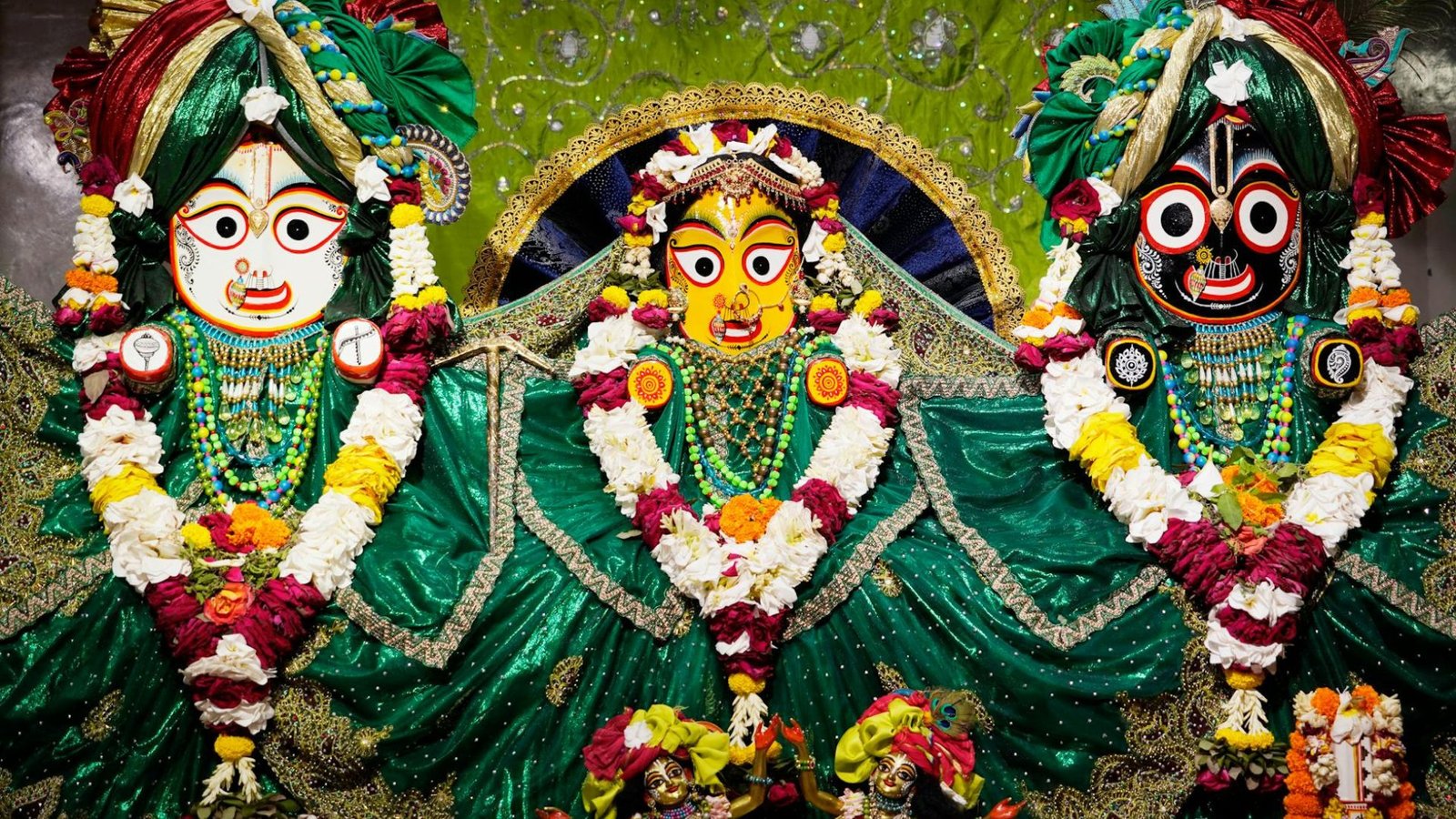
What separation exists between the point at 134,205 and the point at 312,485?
0.94m

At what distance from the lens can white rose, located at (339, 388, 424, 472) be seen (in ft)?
17.8

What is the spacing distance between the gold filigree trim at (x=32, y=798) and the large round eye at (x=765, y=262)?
2.45 meters

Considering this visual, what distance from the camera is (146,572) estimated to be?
5047 millimetres

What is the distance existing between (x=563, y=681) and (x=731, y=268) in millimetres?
1411

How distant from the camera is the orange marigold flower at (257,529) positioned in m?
5.24

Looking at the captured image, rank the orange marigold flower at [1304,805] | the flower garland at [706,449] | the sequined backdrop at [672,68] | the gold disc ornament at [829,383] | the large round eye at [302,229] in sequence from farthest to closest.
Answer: the sequined backdrop at [672,68]
the gold disc ornament at [829,383]
the large round eye at [302,229]
the flower garland at [706,449]
the orange marigold flower at [1304,805]

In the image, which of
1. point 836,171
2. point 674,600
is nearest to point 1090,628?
point 674,600

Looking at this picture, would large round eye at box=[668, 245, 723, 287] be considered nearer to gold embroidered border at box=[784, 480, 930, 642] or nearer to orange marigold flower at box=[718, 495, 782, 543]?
orange marigold flower at box=[718, 495, 782, 543]

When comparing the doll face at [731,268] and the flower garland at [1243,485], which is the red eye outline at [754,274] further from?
the flower garland at [1243,485]

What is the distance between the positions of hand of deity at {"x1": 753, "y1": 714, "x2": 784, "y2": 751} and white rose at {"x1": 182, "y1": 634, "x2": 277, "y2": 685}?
1306 millimetres

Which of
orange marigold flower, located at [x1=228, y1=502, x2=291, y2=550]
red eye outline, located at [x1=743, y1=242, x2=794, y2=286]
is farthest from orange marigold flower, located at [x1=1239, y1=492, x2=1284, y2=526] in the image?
orange marigold flower, located at [x1=228, y1=502, x2=291, y2=550]

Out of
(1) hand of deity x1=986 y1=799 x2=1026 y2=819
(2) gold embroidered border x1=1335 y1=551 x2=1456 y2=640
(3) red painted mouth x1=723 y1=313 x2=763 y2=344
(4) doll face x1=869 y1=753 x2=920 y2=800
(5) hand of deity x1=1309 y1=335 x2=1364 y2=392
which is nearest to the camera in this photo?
(4) doll face x1=869 y1=753 x2=920 y2=800

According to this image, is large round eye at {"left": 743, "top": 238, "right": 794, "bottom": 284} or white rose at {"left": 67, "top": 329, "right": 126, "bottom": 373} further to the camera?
large round eye at {"left": 743, "top": 238, "right": 794, "bottom": 284}

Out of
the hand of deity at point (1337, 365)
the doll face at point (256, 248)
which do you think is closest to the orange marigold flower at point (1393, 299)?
the hand of deity at point (1337, 365)
